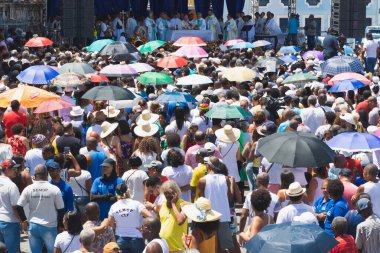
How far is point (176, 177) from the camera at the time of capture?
12453 millimetres

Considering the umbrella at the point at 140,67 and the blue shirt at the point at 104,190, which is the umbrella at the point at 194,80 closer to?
the umbrella at the point at 140,67

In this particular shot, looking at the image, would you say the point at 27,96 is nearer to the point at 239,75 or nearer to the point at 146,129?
the point at 146,129

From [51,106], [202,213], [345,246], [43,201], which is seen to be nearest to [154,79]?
[51,106]

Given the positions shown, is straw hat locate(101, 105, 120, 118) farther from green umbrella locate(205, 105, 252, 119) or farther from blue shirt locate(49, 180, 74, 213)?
blue shirt locate(49, 180, 74, 213)

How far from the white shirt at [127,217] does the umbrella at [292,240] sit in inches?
82.8

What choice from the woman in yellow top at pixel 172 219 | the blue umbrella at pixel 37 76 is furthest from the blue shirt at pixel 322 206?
the blue umbrella at pixel 37 76

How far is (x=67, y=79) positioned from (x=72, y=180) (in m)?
6.49

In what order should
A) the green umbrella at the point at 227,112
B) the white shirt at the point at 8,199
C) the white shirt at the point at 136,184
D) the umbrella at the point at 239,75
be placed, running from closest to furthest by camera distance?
the white shirt at the point at 8,199 → the white shirt at the point at 136,184 → the green umbrella at the point at 227,112 → the umbrella at the point at 239,75

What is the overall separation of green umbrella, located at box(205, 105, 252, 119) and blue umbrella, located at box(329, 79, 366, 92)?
352 centimetres

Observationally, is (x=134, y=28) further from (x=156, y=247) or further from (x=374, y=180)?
(x=156, y=247)

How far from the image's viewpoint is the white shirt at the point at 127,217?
432 inches

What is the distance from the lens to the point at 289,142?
40.5ft

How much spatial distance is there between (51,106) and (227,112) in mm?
2685

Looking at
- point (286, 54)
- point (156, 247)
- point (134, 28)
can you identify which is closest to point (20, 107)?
point (156, 247)
